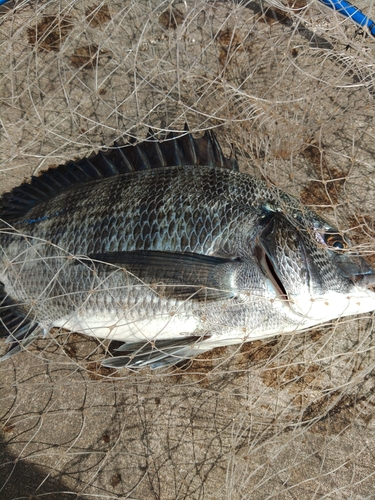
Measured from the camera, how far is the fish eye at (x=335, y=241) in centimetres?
187

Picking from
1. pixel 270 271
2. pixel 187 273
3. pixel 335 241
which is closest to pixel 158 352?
pixel 187 273

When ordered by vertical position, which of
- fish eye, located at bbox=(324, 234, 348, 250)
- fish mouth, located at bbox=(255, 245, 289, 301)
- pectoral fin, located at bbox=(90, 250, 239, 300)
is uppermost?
fish eye, located at bbox=(324, 234, 348, 250)

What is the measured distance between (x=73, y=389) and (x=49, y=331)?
1.15 feet

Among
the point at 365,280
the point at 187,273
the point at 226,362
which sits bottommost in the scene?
the point at 226,362

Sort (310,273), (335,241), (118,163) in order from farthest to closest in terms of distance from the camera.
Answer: (118,163), (335,241), (310,273)

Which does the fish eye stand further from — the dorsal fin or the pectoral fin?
the dorsal fin

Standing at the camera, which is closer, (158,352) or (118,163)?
(158,352)

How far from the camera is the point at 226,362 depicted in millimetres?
2146

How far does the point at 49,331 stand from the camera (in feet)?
7.00

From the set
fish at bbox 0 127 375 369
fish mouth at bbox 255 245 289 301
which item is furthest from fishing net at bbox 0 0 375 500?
fish mouth at bbox 255 245 289 301

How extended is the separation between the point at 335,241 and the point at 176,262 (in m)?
0.76

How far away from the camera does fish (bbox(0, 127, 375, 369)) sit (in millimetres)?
1771

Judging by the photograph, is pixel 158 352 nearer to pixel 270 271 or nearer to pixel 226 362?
pixel 226 362

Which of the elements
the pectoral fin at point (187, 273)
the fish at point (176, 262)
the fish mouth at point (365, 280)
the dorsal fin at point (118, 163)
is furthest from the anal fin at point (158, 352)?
the dorsal fin at point (118, 163)
